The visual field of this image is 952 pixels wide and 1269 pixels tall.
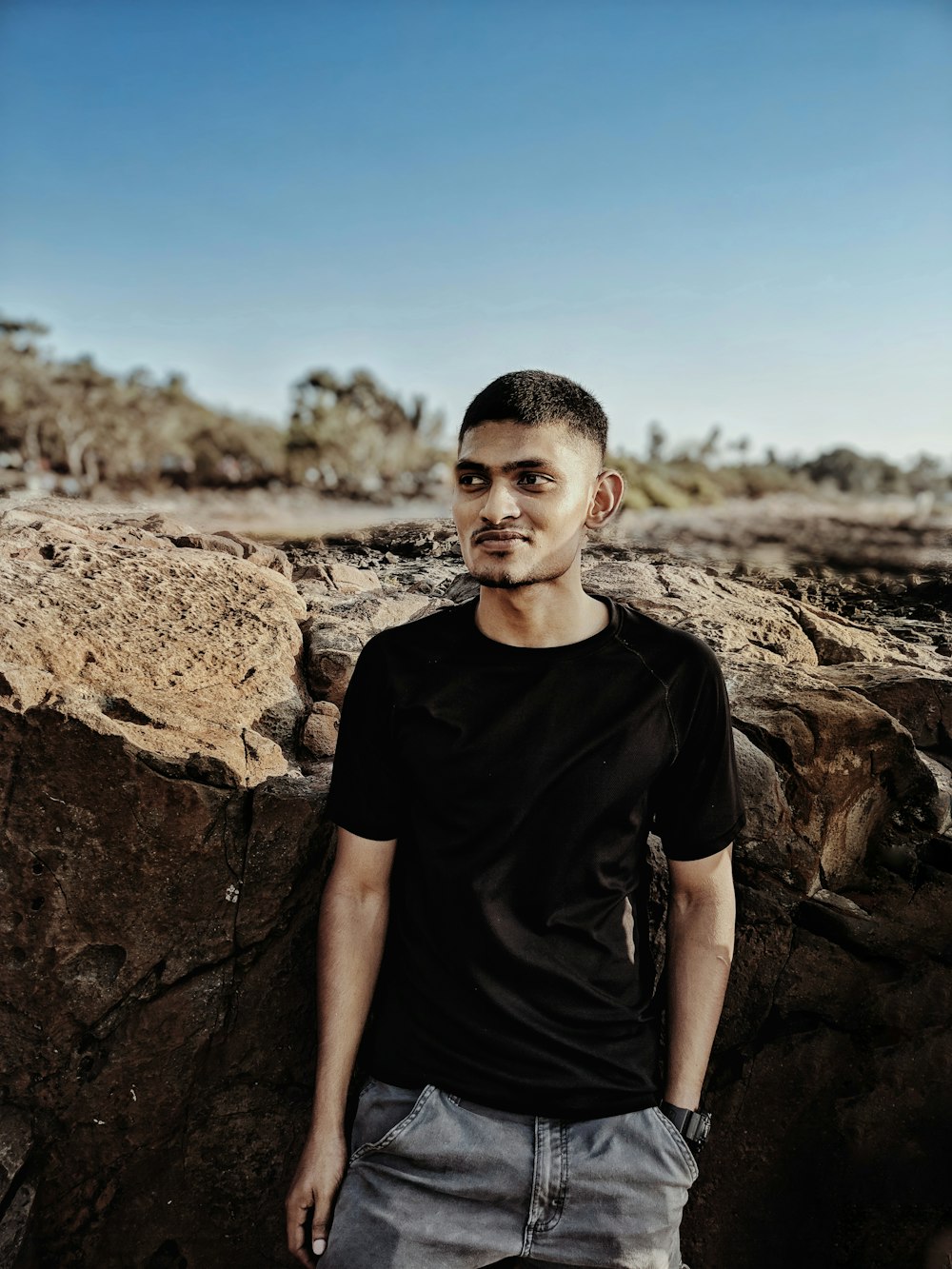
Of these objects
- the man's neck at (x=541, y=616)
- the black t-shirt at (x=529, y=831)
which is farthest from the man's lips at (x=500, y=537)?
the black t-shirt at (x=529, y=831)

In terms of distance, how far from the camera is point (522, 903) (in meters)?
1.98

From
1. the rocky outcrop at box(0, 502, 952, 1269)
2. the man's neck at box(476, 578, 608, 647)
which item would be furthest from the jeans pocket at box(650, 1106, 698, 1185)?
the man's neck at box(476, 578, 608, 647)

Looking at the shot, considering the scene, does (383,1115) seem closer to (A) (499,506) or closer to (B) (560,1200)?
(B) (560,1200)

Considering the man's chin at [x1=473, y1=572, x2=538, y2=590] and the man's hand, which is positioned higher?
the man's chin at [x1=473, y1=572, x2=538, y2=590]

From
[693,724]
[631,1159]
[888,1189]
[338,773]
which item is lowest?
[888,1189]

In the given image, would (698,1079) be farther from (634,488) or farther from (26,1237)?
(634,488)

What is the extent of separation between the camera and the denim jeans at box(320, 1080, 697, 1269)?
182 centimetres

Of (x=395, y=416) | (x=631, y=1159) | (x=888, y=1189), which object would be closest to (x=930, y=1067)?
(x=888, y=1189)

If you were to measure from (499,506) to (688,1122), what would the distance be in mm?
1470

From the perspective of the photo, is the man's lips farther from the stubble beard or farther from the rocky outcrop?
the rocky outcrop

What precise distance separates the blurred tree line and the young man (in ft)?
3.23

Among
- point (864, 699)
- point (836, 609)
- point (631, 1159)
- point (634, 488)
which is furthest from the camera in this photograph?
point (634, 488)

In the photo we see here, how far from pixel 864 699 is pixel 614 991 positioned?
110cm

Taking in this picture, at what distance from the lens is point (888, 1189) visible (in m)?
2.25
